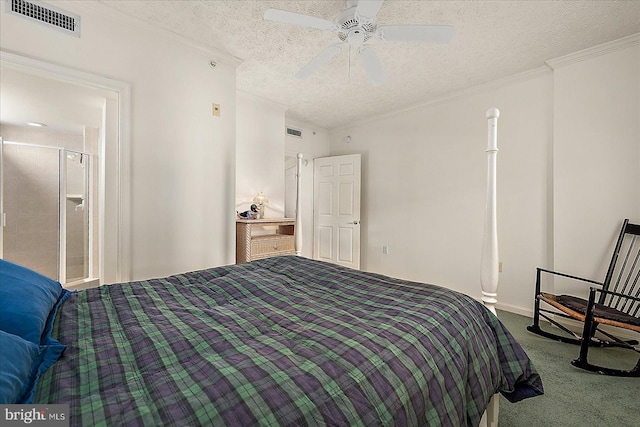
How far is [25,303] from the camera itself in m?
0.96

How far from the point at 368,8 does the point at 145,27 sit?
6.25 feet

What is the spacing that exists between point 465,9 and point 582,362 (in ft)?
8.83

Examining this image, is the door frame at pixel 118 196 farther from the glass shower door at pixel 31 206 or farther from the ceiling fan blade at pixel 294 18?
the glass shower door at pixel 31 206

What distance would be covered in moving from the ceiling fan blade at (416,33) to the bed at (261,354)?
1540 millimetres

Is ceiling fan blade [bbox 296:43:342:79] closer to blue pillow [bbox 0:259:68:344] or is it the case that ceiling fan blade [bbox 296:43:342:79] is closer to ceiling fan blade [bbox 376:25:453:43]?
ceiling fan blade [bbox 376:25:453:43]

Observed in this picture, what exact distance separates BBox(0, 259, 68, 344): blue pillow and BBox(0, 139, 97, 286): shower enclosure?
3306 mm

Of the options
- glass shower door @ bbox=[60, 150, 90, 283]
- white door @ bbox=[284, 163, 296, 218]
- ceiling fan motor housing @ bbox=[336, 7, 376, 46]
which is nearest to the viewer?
ceiling fan motor housing @ bbox=[336, 7, 376, 46]

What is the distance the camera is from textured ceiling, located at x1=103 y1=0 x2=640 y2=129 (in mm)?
2182

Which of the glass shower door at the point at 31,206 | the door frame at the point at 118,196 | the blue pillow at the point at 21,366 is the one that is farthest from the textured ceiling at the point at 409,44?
the glass shower door at the point at 31,206

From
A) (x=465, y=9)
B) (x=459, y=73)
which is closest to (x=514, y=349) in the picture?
(x=465, y=9)

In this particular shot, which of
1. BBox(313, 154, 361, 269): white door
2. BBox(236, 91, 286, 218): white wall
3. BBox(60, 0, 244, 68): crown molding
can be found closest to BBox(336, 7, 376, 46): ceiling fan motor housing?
BBox(60, 0, 244, 68): crown molding

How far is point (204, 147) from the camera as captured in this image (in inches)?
113
